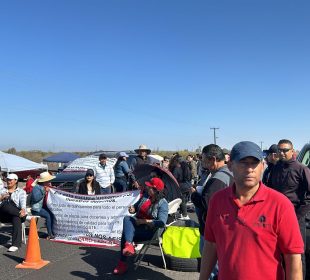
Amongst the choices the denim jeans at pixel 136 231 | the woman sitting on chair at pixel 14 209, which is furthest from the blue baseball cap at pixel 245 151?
the woman sitting on chair at pixel 14 209

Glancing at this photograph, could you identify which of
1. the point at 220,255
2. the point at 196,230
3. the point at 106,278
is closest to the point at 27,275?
the point at 106,278

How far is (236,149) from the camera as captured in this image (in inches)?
101

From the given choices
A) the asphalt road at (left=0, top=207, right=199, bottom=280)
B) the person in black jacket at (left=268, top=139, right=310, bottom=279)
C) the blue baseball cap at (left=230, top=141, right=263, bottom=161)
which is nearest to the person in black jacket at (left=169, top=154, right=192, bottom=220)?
the asphalt road at (left=0, top=207, right=199, bottom=280)

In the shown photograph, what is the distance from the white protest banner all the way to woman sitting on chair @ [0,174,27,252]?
0.90 m

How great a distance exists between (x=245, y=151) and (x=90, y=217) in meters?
6.60

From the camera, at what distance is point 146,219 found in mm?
6902

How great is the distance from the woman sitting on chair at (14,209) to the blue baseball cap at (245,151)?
6405 mm

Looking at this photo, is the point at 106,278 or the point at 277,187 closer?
the point at 277,187

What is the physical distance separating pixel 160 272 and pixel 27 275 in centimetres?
204

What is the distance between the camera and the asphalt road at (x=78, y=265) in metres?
6.23

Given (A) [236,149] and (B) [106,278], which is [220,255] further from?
(B) [106,278]

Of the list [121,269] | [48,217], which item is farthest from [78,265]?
[48,217]

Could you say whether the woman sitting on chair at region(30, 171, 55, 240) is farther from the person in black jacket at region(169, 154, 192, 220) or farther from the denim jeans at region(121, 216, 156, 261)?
the person in black jacket at region(169, 154, 192, 220)

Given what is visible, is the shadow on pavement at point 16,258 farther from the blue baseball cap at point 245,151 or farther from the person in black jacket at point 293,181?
the blue baseball cap at point 245,151
